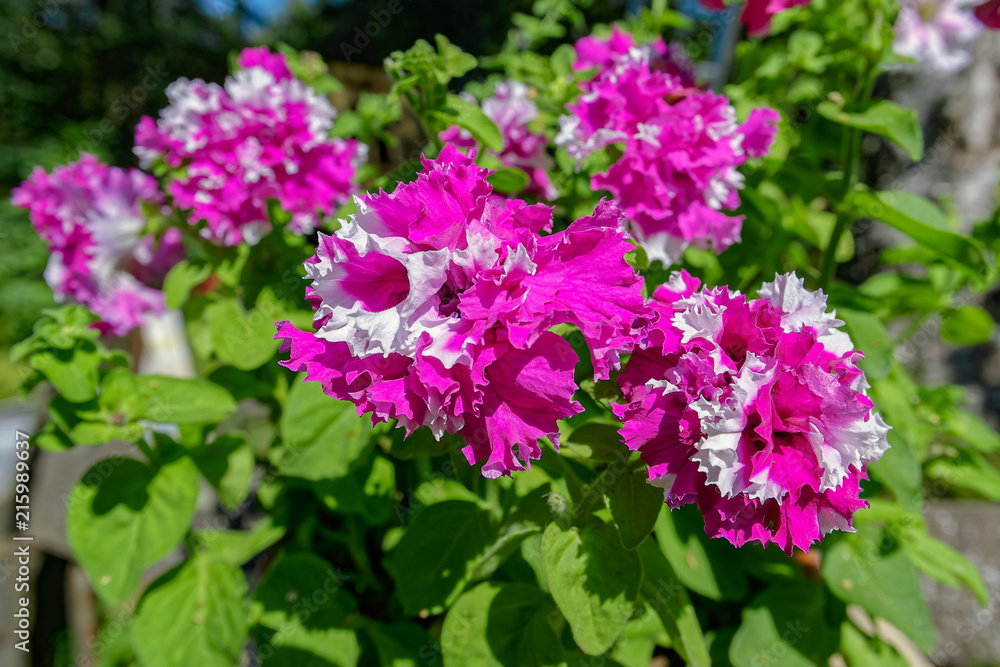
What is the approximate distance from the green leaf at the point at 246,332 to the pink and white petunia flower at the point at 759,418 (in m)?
0.69

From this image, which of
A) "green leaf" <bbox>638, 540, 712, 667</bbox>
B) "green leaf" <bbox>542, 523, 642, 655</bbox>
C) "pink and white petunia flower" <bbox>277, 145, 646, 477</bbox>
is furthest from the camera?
"green leaf" <bbox>638, 540, 712, 667</bbox>

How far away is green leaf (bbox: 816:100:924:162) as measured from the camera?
0.87 metres

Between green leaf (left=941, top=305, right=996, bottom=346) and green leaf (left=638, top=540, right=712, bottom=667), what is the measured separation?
0.78 m

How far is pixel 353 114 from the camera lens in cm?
126

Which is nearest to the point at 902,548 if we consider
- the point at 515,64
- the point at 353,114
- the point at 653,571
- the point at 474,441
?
the point at 653,571

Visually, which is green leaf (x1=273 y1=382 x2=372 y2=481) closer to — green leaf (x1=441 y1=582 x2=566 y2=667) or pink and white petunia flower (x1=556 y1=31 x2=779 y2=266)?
green leaf (x1=441 y1=582 x2=566 y2=667)

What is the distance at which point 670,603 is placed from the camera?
80 centimetres

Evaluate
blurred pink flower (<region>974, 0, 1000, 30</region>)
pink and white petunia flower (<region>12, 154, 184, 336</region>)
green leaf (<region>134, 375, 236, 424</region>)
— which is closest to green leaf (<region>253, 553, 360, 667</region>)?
green leaf (<region>134, 375, 236, 424</region>)

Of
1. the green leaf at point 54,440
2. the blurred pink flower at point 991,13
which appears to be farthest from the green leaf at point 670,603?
the blurred pink flower at point 991,13

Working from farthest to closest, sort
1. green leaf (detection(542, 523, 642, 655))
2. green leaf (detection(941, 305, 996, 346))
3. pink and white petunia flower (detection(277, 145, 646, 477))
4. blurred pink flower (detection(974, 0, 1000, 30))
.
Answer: green leaf (detection(941, 305, 996, 346)), blurred pink flower (detection(974, 0, 1000, 30)), green leaf (detection(542, 523, 642, 655)), pink and white petunia flower (detection(277, 145, 646, 477))

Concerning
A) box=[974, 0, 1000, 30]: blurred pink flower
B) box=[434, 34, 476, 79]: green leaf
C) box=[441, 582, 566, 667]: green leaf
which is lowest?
box=[441, 582, 566, 667]: green leaf

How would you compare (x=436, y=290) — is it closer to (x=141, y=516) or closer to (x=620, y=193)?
(x=620, y=193)

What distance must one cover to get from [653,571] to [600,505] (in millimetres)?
153

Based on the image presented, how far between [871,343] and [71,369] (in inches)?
44.0
